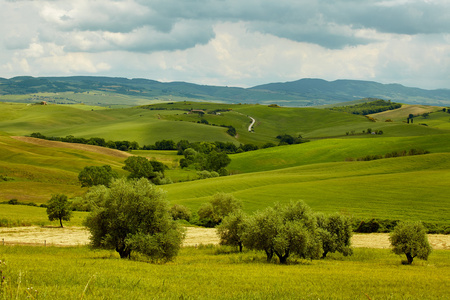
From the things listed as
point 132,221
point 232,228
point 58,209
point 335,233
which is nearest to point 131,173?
point 58,209

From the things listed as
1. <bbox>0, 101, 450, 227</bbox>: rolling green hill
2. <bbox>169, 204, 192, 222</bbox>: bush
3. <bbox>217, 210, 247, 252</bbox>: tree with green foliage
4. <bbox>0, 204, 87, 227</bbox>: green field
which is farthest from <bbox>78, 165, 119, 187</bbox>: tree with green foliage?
<bbox>217, 210, 247, 252</bbox>: tree with green foliage

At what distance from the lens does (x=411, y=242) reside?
1583 inches

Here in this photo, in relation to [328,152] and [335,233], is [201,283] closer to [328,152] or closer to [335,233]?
[335,233]

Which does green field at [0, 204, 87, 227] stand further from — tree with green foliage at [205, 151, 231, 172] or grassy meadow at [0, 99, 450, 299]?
tree with green foliage at [205, 151, 231, 172]

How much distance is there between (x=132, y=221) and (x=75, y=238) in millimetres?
20723

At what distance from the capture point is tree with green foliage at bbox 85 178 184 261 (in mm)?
35438

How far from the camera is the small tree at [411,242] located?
40094mm

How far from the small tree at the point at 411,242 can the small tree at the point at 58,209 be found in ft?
162

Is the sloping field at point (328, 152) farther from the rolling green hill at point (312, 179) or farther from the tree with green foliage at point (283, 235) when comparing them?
the tree with green foliage at point (283, 235)

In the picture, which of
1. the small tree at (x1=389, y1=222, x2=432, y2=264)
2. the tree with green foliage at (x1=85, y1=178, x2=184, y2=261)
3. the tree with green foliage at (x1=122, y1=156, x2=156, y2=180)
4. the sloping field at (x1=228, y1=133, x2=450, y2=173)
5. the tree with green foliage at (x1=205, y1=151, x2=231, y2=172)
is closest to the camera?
the tree with green foliage at (x1=85, y1=178, x2=184, y2=261)

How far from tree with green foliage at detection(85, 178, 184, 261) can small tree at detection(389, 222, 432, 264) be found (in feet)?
74.8

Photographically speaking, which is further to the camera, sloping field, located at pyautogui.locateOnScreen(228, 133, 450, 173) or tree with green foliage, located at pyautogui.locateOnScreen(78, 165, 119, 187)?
sloping field, located at pyautogui.locateOnScreen(228, 133, 450, 173)

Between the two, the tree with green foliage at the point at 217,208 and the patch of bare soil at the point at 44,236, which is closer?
the patch of bare soil at the point at 44,236

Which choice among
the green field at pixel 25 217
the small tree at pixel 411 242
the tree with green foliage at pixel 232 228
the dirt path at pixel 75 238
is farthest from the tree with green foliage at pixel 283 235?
the green field at pixel 25 217
